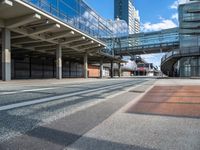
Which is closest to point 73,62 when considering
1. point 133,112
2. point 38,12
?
point 38,12

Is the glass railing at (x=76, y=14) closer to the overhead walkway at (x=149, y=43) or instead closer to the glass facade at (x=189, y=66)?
the overhead walkway at (x=149, y=43)

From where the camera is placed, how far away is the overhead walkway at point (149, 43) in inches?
2685

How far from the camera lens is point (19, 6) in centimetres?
2278

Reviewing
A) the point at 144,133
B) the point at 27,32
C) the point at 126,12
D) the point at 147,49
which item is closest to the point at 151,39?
the point at 147,49

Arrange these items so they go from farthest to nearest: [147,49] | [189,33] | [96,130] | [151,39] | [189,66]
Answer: [151,39] → [147,49] → [189,33] → [189,66] → [96,130]

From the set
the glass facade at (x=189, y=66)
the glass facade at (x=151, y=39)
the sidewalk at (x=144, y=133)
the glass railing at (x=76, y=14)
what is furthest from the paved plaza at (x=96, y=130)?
the glass facade at (x=151, y=39)

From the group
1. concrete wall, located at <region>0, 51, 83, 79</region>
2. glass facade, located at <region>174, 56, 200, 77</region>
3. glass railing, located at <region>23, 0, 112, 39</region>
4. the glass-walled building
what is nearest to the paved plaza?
glass railing, located at <region>23, 0, 112, 39</region>

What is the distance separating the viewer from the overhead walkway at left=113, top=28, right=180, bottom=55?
68.2 m

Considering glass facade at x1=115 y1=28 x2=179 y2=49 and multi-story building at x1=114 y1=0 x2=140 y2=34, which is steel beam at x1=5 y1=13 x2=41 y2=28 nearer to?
glass facade at x1=115 y1=28 x2=179 y2=49

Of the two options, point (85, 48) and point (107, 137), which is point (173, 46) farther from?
point (107, 137)

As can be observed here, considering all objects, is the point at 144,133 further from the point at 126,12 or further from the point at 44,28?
the point at 126,12

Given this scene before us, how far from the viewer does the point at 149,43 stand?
71.6m

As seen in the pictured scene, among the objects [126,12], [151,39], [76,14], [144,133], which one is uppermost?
[126,12]

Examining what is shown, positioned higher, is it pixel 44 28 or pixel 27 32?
pixel 44 28
